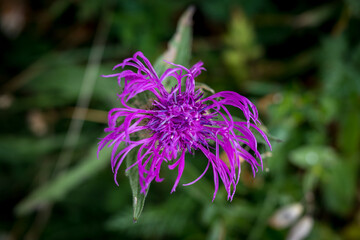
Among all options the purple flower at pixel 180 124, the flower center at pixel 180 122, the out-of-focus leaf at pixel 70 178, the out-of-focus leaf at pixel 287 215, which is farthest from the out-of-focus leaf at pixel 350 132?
the out-of-focus leaf at pixel 70 178

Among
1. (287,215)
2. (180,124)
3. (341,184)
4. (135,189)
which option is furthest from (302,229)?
(135,189)

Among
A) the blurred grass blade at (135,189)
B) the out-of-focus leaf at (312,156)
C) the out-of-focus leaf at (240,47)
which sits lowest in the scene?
the out-of-focus leaf at (312,156)

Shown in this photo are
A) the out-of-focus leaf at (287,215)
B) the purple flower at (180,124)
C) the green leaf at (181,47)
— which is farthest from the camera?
the out-of-focus leaf at (287,215)

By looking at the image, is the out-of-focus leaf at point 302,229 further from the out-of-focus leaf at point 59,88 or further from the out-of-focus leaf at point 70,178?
the out-of-focus leaf at point 59,88

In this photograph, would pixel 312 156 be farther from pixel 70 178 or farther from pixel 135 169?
pixel 70 178

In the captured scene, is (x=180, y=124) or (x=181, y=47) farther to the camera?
(x=181, y=47)

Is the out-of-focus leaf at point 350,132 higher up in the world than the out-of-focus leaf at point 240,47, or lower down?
lower down

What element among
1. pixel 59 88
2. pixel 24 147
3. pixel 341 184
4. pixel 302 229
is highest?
pixel 59 88

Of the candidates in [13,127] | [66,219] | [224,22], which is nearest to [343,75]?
[224,22]
